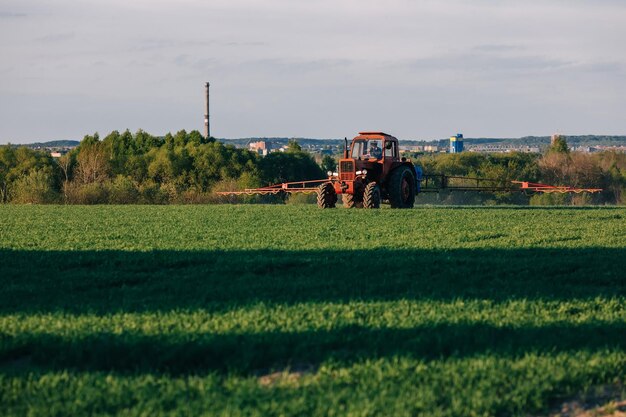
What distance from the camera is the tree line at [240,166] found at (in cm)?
5819

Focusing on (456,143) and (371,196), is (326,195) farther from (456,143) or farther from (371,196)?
(456,143)

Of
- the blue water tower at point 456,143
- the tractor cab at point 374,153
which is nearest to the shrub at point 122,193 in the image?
the tractor cab at point 374,153

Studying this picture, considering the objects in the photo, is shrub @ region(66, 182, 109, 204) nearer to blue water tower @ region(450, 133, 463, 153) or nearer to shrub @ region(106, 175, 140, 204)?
shrub @ region(106, 175, 140, 204)

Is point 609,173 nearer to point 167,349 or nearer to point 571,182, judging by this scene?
point 571,182

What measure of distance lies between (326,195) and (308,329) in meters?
20.8

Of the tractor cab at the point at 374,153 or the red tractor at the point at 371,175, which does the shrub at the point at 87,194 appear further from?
the tractor cab at the point at 374,153

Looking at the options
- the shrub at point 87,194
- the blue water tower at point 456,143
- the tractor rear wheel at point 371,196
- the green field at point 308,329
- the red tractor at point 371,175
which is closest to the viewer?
the green field at point 308,329

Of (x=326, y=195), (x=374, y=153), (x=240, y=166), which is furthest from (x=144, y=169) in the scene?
(x=374, y=153)

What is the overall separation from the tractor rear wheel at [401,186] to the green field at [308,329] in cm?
1214

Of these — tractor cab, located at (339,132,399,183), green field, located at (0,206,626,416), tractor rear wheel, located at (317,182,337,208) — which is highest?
tractor cab, located at (339,132,399,183)

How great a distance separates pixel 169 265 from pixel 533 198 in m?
47.0

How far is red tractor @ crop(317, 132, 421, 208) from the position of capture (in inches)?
1055

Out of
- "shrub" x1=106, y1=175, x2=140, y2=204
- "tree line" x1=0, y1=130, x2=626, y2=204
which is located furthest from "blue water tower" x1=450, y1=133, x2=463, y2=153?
"shrub" x1=106, y1=175, x2=140, y2=204

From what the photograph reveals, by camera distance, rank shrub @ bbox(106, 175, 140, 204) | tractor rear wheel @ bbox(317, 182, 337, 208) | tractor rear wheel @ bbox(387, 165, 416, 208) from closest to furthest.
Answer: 1. tractor rear wheel @ bbox(387, 165, 416, 208)
2. tractor rear wheel @ bbox(317, 182, 337, 208)
3. shrub @ bbox(106, 175, 140, 204)
